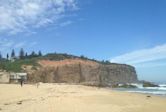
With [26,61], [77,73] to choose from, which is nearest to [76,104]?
[77,73]

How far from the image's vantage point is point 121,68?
125 meters

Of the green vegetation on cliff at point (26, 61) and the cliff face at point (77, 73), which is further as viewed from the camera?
the cliff face at point (77, 73)

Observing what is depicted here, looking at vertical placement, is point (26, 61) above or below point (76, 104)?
above

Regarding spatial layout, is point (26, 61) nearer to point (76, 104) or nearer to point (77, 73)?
point (77, 73)

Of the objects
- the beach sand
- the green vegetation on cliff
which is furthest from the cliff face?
the beach sand

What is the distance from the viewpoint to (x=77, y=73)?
10562 cm

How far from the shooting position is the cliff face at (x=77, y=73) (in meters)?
99.9

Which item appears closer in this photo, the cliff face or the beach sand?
the beach sand

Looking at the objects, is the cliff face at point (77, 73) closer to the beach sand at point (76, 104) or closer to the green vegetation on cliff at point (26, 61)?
the green vegetation on cliff at point (26, 61)

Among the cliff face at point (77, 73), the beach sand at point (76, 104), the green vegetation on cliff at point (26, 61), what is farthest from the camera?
the cliff face at point (77, 73)

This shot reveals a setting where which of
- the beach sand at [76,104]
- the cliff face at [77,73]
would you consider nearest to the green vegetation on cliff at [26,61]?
the cliff face at [77,73]

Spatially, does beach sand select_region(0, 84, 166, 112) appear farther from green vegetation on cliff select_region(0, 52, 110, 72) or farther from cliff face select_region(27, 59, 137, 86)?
green vegetation on cliff select_region(0, 52, 110, 72)

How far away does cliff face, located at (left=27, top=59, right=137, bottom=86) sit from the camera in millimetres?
99869

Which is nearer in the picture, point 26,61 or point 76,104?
point 76,104
